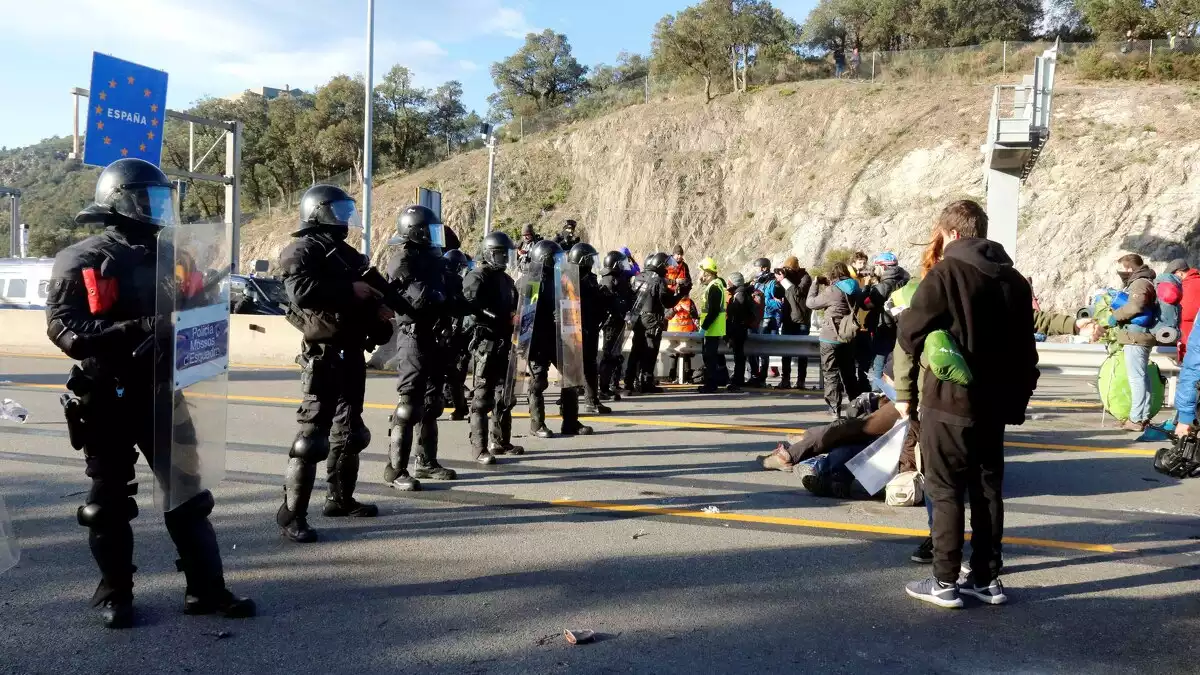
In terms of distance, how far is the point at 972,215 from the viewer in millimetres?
4391

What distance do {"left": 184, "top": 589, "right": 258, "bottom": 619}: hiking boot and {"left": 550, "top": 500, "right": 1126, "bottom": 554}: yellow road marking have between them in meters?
2.48

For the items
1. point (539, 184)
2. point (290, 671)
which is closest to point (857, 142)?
point (539, 184)

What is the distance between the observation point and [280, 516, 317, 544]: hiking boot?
5230mm

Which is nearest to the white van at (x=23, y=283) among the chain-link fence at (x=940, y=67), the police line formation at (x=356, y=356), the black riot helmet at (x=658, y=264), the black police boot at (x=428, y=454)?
the black riot helmet at (x=658, y=264)

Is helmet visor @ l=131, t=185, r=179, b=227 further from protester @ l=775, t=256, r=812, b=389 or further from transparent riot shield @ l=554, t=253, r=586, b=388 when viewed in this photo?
protester @ l=775, t=256, r=812, b=389

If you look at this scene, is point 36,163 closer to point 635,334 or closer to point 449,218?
point 449,218

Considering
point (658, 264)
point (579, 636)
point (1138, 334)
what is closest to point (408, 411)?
point (579, 636)

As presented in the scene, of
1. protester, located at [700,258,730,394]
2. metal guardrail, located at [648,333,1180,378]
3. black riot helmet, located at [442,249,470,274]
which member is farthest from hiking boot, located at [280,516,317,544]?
metal guardrail, located at [648,333,1180,378]

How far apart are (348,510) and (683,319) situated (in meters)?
8.38

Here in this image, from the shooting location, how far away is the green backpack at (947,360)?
4.11 metres

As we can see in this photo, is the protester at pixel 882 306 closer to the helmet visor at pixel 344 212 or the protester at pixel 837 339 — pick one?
the protester at pixel 837 339

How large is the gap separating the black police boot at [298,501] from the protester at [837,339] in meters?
6.16

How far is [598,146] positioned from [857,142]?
45.0 ft

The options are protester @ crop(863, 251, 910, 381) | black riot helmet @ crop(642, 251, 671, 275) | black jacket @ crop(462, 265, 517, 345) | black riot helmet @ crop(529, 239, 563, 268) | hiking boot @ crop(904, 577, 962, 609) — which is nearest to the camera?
hiking boot @ crop(904, 577, 962, 609)
